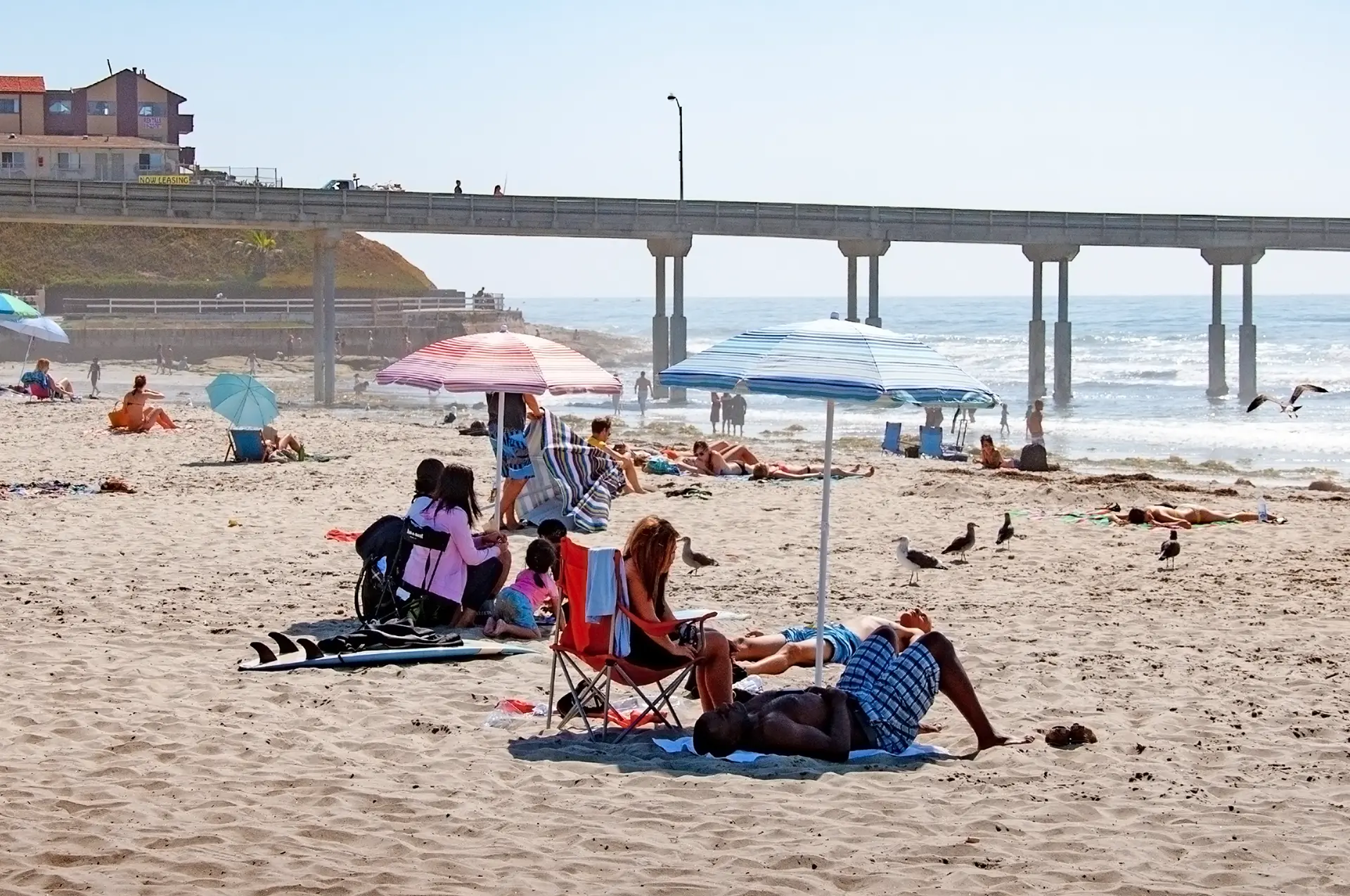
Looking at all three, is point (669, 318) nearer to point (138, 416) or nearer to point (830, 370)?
point (138, 416)

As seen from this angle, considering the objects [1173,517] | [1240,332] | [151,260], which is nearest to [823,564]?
[1173,517]

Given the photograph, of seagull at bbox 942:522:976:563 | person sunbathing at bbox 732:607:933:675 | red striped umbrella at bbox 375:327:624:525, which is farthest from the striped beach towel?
person sunbathing at bbox 732:607:933:675

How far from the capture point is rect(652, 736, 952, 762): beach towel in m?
6.30

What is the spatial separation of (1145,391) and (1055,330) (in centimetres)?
778

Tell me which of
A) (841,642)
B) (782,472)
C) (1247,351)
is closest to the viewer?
(841,642)

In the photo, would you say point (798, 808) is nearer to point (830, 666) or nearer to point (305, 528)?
point (830, 666)

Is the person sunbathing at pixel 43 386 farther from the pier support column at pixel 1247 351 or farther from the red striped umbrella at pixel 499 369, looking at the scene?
the pier support column at pixel 1247 351

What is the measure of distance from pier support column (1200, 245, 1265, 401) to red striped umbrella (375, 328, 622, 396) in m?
40.9

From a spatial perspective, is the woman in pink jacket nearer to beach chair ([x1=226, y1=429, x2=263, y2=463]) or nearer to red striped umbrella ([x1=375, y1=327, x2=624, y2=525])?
red striped umbrella ([x1=375, y1=327, x2=624, y2=525])

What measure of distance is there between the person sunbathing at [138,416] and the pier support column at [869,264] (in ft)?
82.0

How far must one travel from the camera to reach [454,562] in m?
8.67

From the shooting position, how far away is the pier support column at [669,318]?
44.3 m

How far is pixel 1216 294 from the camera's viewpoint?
50.1 metres

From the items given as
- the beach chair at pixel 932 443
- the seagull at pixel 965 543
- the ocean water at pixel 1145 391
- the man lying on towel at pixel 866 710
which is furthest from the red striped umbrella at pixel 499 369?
the ocean water at pixel 1145 391
